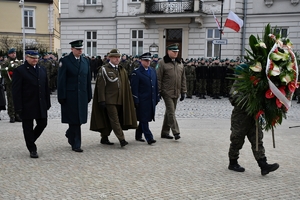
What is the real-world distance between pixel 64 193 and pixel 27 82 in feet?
8.87

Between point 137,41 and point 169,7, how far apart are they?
350cm

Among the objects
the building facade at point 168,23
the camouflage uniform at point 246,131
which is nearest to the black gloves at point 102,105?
the camouflage uniform at point 246,131

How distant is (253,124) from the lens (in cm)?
631

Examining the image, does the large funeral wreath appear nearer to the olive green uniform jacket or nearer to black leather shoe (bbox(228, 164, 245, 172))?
black leather shoe (bbox(228, 164, 245, 172))

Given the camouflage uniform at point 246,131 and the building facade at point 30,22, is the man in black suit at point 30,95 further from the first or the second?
the building facade at point 30,22

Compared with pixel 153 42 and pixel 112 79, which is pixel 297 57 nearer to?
pixel 112 79

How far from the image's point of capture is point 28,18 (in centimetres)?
4941

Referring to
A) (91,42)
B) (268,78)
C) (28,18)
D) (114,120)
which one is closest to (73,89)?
(114,120)

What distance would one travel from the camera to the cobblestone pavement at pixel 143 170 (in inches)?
210

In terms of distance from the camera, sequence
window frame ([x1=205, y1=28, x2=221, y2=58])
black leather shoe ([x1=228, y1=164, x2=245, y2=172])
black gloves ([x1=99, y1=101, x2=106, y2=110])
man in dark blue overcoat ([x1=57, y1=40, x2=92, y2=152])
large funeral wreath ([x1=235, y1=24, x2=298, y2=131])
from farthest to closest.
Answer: window frame ([x1=205, y1=28, x2=221, y2=58]), black gloves ([x1=99, y1=101, x2=106, y2=110]), man in dark blue overcoat ([x1=57, y1=40, x2=92, y2=152]), black leather shoe ([x1=228, y1=164, x2=245, y2=172]), large funeral wreath ([x1=235, y1=24, x2=298, y2=131])

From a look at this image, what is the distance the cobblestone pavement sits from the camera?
534 cm

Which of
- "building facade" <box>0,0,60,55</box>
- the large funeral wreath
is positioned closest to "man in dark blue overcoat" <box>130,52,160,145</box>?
the large funeral wreath

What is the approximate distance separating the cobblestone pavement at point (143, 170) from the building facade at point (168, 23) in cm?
1674

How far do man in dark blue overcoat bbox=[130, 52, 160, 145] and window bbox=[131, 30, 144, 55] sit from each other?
66.3 feet
